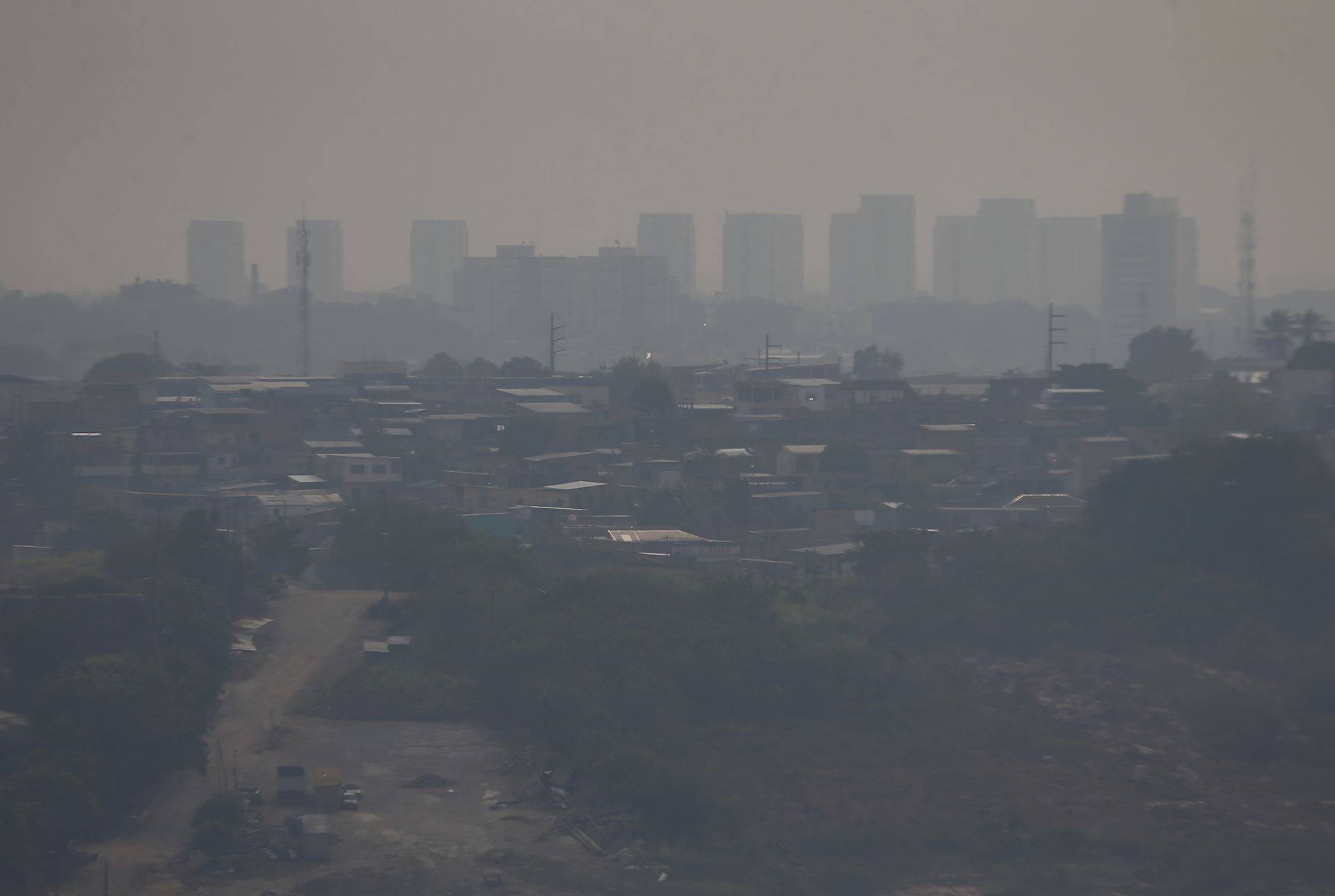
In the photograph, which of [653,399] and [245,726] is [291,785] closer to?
[245,726]

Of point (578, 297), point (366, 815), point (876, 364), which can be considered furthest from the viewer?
point (578, 297)

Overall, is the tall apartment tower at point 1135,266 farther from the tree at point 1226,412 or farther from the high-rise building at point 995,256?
the tree at point 1226,412

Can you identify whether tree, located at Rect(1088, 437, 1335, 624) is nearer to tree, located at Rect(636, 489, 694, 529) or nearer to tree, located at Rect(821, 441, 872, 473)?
tree, located at Rect(636, 489, 694, 529)

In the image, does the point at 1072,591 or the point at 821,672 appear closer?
the point at 821,672

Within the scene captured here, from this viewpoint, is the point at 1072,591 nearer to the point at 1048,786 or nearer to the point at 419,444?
the point at 1048,786

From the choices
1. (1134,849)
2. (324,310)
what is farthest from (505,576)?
(324,310)

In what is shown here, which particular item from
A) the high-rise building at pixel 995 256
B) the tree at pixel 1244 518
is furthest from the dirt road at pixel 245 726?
Result: the high-rise building at pixel 995 256

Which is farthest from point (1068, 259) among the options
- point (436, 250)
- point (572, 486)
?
point (572, 486)
